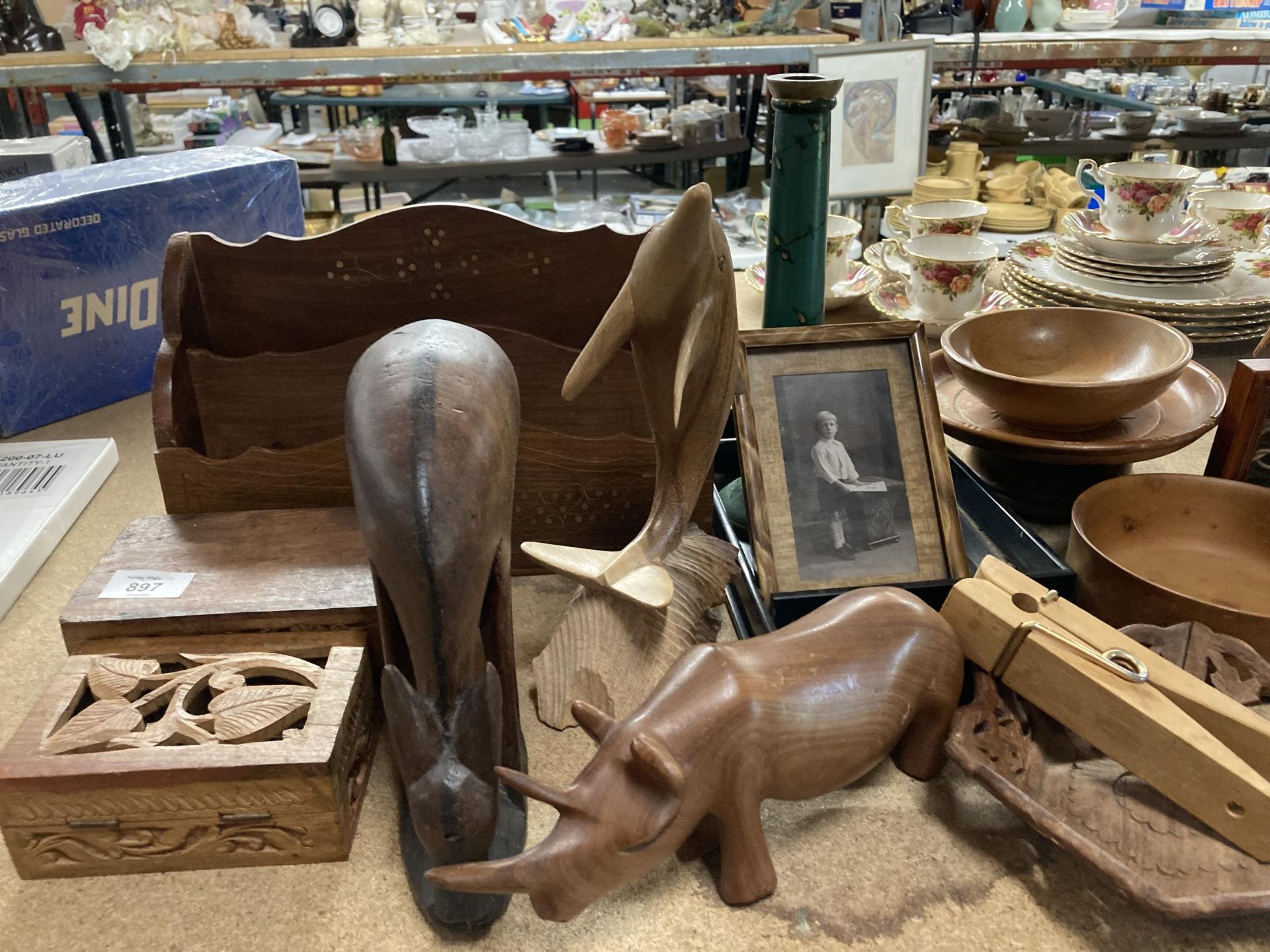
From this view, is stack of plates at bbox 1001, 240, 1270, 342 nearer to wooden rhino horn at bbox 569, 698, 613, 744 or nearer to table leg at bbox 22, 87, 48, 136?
wooden rhino horn at bbox 569, 698, 613, 744

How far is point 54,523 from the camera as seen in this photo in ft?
2.75

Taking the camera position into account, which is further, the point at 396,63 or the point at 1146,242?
the point at 396,63

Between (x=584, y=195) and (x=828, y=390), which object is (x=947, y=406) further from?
(x=584, y=195)

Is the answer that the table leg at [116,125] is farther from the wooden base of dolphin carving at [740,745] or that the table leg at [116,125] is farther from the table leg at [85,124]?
the wooden base of dolphin carving at [740,745]

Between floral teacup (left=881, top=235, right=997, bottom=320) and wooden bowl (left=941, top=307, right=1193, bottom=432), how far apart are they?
127 millimetres

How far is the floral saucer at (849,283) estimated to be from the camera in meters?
1.10

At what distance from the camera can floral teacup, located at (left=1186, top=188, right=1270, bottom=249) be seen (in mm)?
1141

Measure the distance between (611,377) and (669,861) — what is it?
407 millimetres

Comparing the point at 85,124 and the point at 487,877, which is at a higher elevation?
the point at 85,124

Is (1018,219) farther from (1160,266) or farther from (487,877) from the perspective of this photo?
(487,877)

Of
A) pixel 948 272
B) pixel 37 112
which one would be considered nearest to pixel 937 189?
pixel 948 272

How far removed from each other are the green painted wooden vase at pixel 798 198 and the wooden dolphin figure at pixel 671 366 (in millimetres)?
172

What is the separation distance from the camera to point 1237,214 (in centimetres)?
114

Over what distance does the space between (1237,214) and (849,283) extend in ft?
1.57
